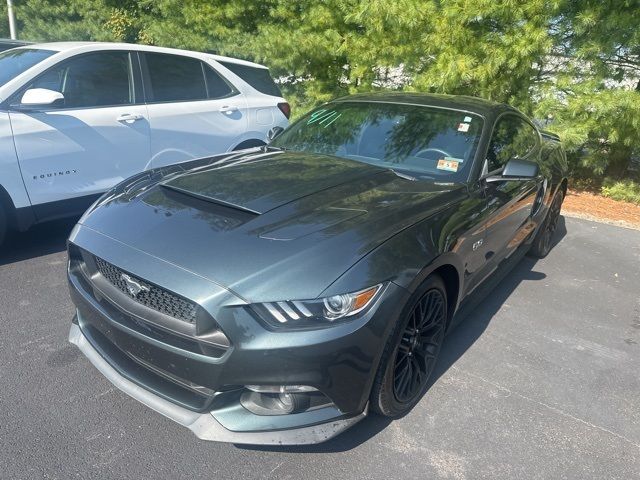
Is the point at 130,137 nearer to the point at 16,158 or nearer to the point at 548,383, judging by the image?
the point at 16,158

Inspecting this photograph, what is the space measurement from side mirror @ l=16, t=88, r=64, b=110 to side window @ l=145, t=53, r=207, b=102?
3.50 feet

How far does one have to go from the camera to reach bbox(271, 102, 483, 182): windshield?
338 centimetres

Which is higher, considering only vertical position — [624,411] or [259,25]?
[259,25]

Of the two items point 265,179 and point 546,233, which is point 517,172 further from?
point 546,233

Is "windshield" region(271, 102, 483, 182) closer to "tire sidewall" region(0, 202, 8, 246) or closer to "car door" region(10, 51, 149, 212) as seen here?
"car door" region(10, 51, 149, 212)

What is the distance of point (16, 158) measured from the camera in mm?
3930

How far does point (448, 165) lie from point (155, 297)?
2.04 meters

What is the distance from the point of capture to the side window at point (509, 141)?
3.59 m

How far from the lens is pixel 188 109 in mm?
5191

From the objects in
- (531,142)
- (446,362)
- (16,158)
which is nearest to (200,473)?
(446,362)

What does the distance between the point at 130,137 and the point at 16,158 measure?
1.02 meters

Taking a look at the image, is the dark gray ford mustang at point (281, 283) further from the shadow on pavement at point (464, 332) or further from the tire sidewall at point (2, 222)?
the tire sidewall at point (2, 222)

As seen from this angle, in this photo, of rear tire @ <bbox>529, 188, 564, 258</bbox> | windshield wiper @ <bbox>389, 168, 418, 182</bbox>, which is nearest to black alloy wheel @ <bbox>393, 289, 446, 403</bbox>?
windshield wiper @ <bbox>389, 168, 418, 182</bbox>

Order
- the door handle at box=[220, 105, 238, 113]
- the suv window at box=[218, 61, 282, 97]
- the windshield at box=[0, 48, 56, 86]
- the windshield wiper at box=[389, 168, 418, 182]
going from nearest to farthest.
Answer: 1. the windshield wiper at box=[389, 168, 418, 182]
2. the windshield at box=[0, 48, 56, 86]
3. the door handle at box=[220, 105, 238, 113]
4. the suv window at box=[218, 61, 282, 97]
